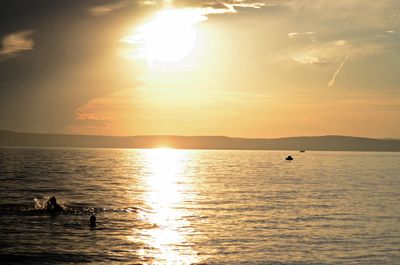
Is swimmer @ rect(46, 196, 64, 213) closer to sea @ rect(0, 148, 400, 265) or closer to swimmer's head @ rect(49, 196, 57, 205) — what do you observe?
swimmer's head @ rect(49, 196, 57, 205)

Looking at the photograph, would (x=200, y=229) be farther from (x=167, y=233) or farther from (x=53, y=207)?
(x=53, y=207)

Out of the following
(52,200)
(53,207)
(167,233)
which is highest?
(52,200)

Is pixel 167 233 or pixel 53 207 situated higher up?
pixel 53 207

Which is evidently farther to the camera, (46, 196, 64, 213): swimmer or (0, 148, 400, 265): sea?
(46, 196, 64, 213): swimmer

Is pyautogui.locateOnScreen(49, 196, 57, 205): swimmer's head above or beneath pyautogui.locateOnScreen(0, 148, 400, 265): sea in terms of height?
above

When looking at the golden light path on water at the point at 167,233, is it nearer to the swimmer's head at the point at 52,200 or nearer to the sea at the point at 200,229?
the sea at the point at 200,229

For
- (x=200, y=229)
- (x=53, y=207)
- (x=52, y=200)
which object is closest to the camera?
(x=200, y=229)

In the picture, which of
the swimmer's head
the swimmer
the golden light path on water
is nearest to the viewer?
the golden light path on water

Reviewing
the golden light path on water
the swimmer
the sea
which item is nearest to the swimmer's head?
the swimmer

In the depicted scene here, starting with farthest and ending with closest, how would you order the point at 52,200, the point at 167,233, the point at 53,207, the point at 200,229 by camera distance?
the point at 53,207, the point at 52,200, the point at 200,229, the point at 167,233

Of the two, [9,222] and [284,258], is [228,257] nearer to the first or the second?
[284,258]

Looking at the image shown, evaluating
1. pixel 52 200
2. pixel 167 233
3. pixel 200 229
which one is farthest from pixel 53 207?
pixel 200 229

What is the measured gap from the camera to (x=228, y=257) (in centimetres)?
3416

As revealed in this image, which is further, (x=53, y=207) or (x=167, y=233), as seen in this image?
(x=53, y=207)
